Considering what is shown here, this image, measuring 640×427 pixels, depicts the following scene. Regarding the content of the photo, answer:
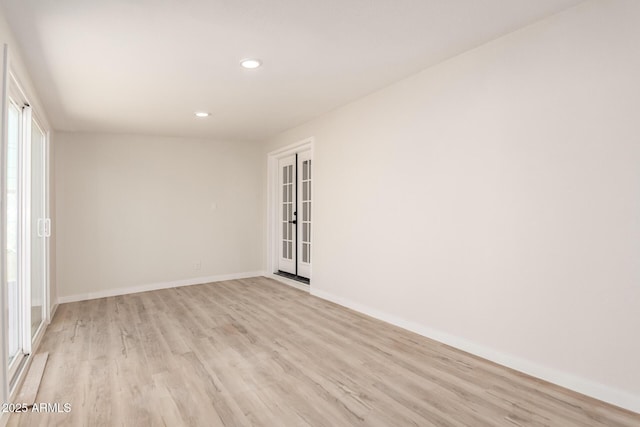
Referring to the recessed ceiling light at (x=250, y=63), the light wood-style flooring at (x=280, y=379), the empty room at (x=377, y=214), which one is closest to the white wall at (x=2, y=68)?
the empty room at (x=377, y=214)

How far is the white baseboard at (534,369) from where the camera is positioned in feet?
7.04

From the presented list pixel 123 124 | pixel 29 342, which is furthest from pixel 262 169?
pixel 29 342

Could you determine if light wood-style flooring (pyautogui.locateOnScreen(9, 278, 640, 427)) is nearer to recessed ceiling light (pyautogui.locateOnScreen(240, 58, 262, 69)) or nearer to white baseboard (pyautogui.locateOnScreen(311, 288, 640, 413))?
white baseboard (pyautogui.locateOnScreen(311, 288, 640, 413))

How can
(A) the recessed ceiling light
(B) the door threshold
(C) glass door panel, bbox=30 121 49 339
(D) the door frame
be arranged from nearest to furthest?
(A) the recessed ceiling light, (C) glass door panel, bbox=30 121 49 339, (B) the door threshold, (D) the door frame

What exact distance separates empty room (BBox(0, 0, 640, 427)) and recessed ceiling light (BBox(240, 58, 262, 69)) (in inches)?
1.0

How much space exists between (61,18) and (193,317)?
10.3 feet

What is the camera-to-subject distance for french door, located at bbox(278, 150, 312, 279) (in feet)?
19.1

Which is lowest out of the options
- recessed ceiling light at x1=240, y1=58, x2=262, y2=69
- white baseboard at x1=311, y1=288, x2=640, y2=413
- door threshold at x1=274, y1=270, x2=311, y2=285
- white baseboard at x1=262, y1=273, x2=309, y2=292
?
white baseboard at x1=262, y1=273, x2=309, y2=292

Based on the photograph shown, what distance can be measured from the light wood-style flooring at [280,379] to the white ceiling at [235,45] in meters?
2.49

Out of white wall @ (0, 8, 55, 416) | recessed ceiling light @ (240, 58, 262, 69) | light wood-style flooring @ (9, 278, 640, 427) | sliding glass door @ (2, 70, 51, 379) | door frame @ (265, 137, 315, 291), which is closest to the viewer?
white wall @ (0, 8, 55, 416)

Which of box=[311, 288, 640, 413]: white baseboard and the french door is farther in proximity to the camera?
the french door

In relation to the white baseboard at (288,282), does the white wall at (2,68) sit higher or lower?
higher

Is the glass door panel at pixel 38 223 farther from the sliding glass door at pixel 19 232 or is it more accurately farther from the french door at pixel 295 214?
the french door at pixel 295 214

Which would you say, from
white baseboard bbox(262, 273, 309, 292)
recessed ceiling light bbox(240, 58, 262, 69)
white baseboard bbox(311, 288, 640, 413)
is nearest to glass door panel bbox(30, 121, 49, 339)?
recessed ceiling light bbox(240, 58, 262, 69)
